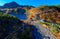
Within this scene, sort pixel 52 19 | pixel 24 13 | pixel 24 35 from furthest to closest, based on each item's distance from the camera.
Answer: pixel 24 13 → pixel 52 19 → pixel 24 35

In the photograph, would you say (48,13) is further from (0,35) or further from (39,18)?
(0,35)

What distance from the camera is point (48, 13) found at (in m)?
21.3

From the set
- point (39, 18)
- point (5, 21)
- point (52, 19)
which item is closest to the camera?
point (5, 21)

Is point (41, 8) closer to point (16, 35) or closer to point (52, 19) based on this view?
point (52, 19)

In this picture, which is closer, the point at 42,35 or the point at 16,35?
the point at 16,35

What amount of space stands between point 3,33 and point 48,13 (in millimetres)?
9579

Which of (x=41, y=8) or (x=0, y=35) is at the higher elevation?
(x=41, y=8)

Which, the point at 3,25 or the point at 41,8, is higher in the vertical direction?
the point at 41,8

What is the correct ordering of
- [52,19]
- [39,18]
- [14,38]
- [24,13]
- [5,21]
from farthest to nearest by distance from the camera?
[24,13]
[39,18]
[52,19]
[5,21]
[14,38]

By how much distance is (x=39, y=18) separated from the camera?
72.9 ft

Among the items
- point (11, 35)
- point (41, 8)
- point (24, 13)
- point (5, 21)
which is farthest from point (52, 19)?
point (11, 35)

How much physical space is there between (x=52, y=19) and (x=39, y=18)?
2185mm

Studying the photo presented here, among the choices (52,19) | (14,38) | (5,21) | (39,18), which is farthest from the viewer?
(39,18)

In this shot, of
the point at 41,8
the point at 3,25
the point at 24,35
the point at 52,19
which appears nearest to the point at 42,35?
the point at 24,35
